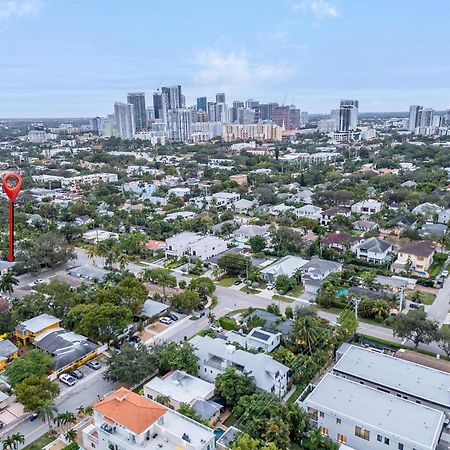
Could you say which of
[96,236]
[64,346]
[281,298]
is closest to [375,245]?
[281,298]

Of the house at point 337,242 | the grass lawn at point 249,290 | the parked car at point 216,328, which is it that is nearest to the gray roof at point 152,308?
the parked car at point 216,328

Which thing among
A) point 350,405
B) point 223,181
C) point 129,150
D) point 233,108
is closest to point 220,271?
point 350,405

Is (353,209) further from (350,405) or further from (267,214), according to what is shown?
(350,405)

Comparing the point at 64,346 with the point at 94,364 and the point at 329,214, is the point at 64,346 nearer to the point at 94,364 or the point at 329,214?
the point at 94,364

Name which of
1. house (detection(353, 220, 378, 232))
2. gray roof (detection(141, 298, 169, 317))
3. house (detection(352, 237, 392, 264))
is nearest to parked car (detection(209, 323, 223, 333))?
gray roof (detection(141, 298, 169, 317))

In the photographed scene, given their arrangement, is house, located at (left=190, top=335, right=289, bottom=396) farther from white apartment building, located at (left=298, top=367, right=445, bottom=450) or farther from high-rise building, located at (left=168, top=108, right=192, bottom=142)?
high-rise building, located at (left=168, top=108, right=192, bottom=142)
